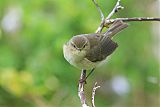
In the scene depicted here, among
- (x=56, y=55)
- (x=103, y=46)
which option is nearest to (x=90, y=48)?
(x=103, y=46)

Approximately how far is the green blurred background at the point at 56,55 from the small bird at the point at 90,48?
726mm

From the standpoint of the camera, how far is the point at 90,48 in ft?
15.5

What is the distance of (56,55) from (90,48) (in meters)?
0.91

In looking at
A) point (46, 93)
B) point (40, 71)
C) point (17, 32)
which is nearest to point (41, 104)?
point (46, 93)

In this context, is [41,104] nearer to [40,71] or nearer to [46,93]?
[46,93]

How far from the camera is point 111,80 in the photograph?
6.52 meters

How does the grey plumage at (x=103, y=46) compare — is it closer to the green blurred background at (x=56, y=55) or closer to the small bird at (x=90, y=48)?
the small bird at (x=90, y=48)

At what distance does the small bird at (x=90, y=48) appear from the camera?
14.5ft

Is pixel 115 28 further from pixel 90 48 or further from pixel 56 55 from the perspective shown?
pixel 56 55

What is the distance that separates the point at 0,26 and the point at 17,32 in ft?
0.67

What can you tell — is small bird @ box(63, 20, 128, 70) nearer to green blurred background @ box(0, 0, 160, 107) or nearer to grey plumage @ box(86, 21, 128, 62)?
grey plumage @ box(86, 21, 128, 62)

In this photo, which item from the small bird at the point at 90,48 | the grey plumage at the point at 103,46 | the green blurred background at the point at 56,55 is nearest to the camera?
the small bird at the point at 90,48

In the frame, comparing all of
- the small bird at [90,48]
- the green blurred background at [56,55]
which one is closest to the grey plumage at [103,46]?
the small bird at [90,48]

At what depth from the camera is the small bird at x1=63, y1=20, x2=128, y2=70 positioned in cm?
443
